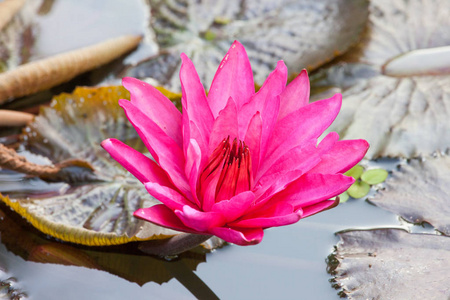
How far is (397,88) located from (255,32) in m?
0.60

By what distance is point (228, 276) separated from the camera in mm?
1163

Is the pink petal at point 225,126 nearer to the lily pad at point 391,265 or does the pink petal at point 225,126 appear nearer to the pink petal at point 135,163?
the pink petal at point 135,163

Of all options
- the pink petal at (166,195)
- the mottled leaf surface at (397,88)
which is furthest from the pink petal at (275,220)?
the mottled leaf surface at (397,88)

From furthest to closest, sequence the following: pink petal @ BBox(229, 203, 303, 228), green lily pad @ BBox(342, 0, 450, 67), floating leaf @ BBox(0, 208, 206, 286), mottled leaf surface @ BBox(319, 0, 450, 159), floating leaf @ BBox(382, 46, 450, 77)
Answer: green lily pad @ BBox(342, 0, 450, 67), floating leaf @ BBox(382, 46, 450, 77), mottled leaf surface @ BBox(319, 0, 450, 159), floating leaf @ BBox(0, 208, 206, 286), pink petal @ BBox(229, 203, 303, 228)

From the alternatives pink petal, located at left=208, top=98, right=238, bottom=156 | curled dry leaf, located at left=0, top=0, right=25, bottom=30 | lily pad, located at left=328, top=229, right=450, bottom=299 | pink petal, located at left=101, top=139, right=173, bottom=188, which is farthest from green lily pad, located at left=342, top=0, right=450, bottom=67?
curled dry leaf, located at left=0, top=0, right=25, bottom=30

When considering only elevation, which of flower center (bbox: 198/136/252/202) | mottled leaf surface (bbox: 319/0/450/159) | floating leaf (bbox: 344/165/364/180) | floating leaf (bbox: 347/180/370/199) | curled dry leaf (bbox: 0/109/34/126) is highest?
flower center (bbox: 198/136/252/202)

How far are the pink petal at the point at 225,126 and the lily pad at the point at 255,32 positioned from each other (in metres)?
0.80

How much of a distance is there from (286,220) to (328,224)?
0.51 metres

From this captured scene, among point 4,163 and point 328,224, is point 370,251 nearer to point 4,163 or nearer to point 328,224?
point 328,224

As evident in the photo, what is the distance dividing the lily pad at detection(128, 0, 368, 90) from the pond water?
0.71m

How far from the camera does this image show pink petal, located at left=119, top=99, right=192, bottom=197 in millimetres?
925

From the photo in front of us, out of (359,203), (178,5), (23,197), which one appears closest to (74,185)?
(23,197)

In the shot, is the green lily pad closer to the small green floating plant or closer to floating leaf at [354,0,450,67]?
floating leaf at [354,0,450,67]

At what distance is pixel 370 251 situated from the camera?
46.8 inches
